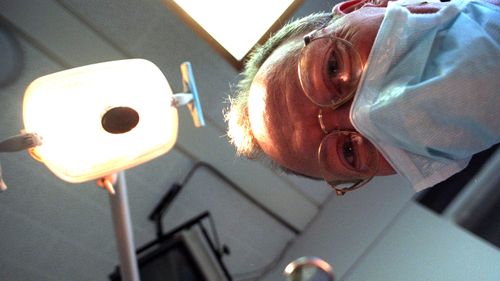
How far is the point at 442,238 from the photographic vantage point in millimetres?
1498

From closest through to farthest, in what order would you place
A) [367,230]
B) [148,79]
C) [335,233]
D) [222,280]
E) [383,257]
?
[148,79] < [222,280] < [383,257] < [367,230] < [335,233]

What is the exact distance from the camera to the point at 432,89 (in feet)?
2.60

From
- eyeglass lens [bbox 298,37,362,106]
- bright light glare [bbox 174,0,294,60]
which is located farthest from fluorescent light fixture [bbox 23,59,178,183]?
bright light glare [bbox 174,0,294,60]

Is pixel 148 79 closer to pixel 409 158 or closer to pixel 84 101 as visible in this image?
pixel 84 101

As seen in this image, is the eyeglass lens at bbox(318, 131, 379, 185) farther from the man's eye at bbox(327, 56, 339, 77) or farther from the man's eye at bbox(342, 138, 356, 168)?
the man's eye at bbox(327, 56, 339, 77)

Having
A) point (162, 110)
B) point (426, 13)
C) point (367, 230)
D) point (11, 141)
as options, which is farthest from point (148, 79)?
point (367, 230)

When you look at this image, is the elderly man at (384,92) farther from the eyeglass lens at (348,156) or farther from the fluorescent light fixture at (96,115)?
the fluorescent light fixture at (96,115)

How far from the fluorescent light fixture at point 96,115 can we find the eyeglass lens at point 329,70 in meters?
0.33

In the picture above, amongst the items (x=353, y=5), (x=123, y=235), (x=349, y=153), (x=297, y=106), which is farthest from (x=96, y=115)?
(x=353, y=5)

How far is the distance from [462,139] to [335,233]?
1356 mm

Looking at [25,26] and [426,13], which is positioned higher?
[25,26]

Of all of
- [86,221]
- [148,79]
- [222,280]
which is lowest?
[222,280]

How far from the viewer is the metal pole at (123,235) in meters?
0.92

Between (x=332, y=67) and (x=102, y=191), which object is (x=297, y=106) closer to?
(x=332, y=67)
